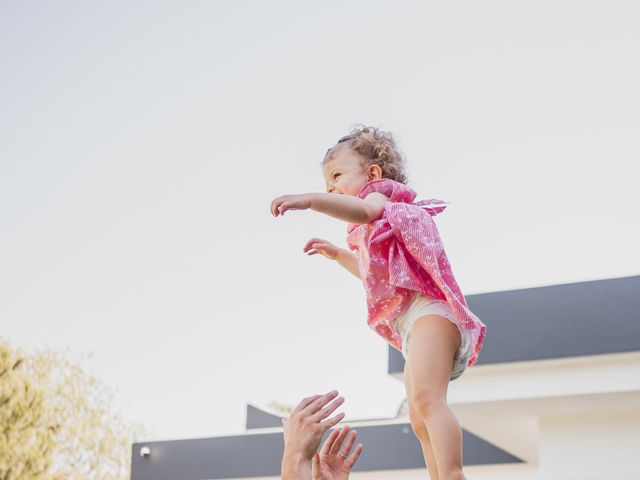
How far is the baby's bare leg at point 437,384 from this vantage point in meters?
3.16

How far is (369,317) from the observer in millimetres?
3635

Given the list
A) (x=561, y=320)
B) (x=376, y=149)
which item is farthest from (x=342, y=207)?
(x=561, y=320)

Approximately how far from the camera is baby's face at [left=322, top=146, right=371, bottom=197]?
371 cm

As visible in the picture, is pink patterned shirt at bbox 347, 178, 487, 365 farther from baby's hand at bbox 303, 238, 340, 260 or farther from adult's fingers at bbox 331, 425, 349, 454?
adult's fingers at bbox 331, 425, 349, 454

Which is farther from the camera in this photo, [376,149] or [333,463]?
[376,149]

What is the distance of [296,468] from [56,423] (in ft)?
62.6

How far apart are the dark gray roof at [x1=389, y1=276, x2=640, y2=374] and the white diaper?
4.87m

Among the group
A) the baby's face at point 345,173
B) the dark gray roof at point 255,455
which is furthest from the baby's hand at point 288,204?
the dark gray roof at point 255,455

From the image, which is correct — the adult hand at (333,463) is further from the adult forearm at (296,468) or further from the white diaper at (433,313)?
the white diaper at (433,313)

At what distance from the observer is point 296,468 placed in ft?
8.92

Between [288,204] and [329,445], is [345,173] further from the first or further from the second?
[329,445]

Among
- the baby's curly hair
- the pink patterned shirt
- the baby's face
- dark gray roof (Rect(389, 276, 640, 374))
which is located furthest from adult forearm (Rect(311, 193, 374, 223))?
dark gray roof (Rect(389, 276, 640, 374))

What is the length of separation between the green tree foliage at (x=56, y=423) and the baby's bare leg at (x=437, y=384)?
1624 cm

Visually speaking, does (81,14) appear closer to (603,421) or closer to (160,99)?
(160,99)
